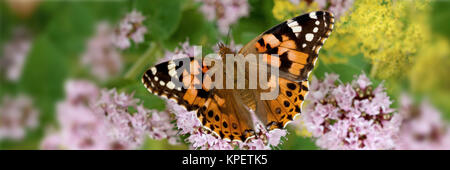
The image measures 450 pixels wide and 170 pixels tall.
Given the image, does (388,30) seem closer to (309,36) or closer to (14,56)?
(309,36)

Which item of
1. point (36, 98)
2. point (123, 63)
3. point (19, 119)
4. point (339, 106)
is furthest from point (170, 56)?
point (19, 119)

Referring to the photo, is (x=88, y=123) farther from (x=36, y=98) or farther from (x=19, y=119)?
(x=19, y=119)

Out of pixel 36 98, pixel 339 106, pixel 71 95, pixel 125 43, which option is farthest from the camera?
pixel 36 98

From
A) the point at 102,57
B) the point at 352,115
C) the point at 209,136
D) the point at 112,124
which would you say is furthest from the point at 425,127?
the point at 102,57

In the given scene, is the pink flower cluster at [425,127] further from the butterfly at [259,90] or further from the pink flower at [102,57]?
the pink flower at [102,57]

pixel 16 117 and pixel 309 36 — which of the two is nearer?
pixel 309 36

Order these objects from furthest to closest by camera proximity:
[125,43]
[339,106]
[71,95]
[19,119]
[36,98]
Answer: [19,119] < [36,98] < [71,95] < [125,43] < [339,106]

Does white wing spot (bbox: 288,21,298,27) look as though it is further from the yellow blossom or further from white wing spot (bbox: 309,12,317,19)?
the yellow blossom
